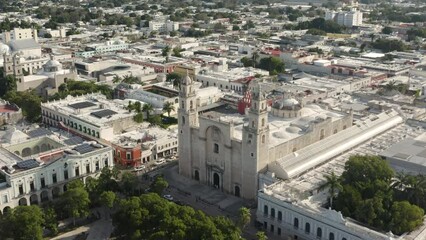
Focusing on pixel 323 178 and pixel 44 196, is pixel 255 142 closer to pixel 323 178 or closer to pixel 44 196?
pixel 323 178

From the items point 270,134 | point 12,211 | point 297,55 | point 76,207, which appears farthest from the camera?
point 297,55

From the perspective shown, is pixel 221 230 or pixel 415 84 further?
pixel 415 84

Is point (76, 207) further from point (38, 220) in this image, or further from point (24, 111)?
point (24, 111)

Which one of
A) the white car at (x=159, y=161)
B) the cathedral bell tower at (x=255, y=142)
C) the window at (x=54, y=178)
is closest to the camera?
the cathedral bell tower at (x=255, y=142)

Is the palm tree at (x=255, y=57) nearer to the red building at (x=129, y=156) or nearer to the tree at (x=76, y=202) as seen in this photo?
the red building at (x=129, y=156)

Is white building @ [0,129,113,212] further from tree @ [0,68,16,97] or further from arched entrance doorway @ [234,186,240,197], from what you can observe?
tree @ [0,68,16,97]

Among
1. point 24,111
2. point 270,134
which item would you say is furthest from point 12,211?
point 24,111

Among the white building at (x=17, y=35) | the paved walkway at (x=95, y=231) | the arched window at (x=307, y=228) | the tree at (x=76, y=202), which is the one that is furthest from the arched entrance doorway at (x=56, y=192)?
the white building at (x=17, y=35)

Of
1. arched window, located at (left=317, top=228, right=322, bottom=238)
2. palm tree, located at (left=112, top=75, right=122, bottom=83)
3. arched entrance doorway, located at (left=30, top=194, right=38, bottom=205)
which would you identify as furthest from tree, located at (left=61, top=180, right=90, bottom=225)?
palm tree, located at (left=112, top=75, right=122, bottom=83)
